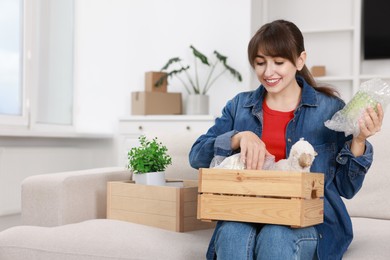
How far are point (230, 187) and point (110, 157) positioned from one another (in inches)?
131

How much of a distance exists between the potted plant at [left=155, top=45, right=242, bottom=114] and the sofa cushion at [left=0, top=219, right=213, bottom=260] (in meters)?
2.57

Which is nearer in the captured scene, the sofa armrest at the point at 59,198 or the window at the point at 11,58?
the sofa armrest at the point at 59,198

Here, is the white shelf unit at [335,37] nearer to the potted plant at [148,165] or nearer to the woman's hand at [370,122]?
the potted plant at [148,165]

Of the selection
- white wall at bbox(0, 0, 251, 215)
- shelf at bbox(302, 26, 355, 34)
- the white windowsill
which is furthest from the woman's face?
shelf at bbox(302, 26, 355, 34)

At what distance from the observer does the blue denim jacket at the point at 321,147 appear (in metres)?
1.67

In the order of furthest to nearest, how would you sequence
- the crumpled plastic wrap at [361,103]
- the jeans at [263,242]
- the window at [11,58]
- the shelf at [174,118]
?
the shelf at [174,118] < the window at [11,58] < the crumpled plastic wrap at [361,103] < the jeans at [263,242]

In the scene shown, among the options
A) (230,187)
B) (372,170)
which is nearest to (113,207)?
(230,187)

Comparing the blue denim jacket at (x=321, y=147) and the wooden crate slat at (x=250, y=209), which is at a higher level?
the blue denim jacket at (x=321, y=147)

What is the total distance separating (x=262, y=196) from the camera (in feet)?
5.08

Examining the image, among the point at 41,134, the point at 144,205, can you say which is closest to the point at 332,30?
the point at 41,134

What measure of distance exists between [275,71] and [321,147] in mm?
254

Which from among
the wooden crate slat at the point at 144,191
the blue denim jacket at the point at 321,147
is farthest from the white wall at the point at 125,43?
the blue denim jacket at the point at 321,147

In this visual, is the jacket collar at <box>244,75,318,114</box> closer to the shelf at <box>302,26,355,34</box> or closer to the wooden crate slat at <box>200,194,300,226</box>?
the wooden crate slat at <box>200,194,300,226</box>

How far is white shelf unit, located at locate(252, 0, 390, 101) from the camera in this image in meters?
4.73
